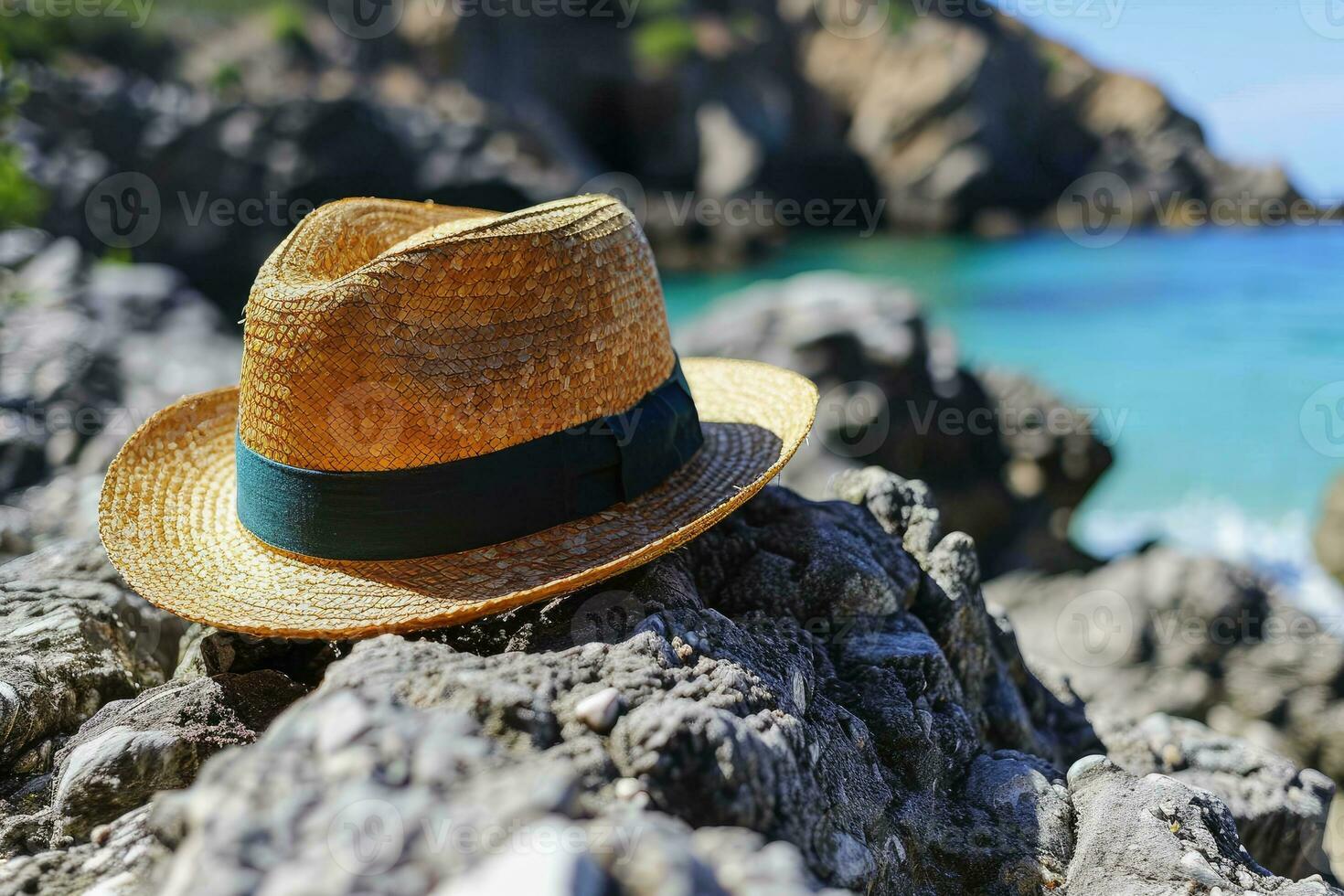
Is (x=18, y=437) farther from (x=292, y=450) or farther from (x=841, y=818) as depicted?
(x=841, y=818)

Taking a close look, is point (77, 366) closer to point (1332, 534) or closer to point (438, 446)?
point (438, 446)

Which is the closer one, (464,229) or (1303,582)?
(464,229)

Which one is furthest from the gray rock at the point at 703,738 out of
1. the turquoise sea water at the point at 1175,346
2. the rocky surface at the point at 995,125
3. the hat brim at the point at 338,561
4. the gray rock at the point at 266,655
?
the rocky surface at the point at 995,125

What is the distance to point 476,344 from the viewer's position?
2416 mm

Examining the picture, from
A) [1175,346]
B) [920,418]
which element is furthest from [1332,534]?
[1175,346]

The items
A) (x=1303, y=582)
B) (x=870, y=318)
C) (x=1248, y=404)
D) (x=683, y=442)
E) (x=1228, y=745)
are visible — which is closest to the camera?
(x=683, y=442)

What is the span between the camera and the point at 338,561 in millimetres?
2494

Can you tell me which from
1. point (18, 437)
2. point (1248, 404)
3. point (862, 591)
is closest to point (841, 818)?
point (862, 591)

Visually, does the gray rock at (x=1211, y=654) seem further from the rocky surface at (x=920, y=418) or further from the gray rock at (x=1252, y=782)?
the rocky surface at (x=920, y=418)

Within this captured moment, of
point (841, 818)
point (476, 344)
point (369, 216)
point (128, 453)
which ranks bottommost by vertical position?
point (841, 818)

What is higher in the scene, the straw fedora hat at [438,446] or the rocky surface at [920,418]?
the straw fedora hat at [438,446]

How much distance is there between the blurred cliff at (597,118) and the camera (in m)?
17.0

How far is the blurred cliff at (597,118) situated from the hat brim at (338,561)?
1249 cm

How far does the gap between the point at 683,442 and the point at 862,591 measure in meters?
0.67
